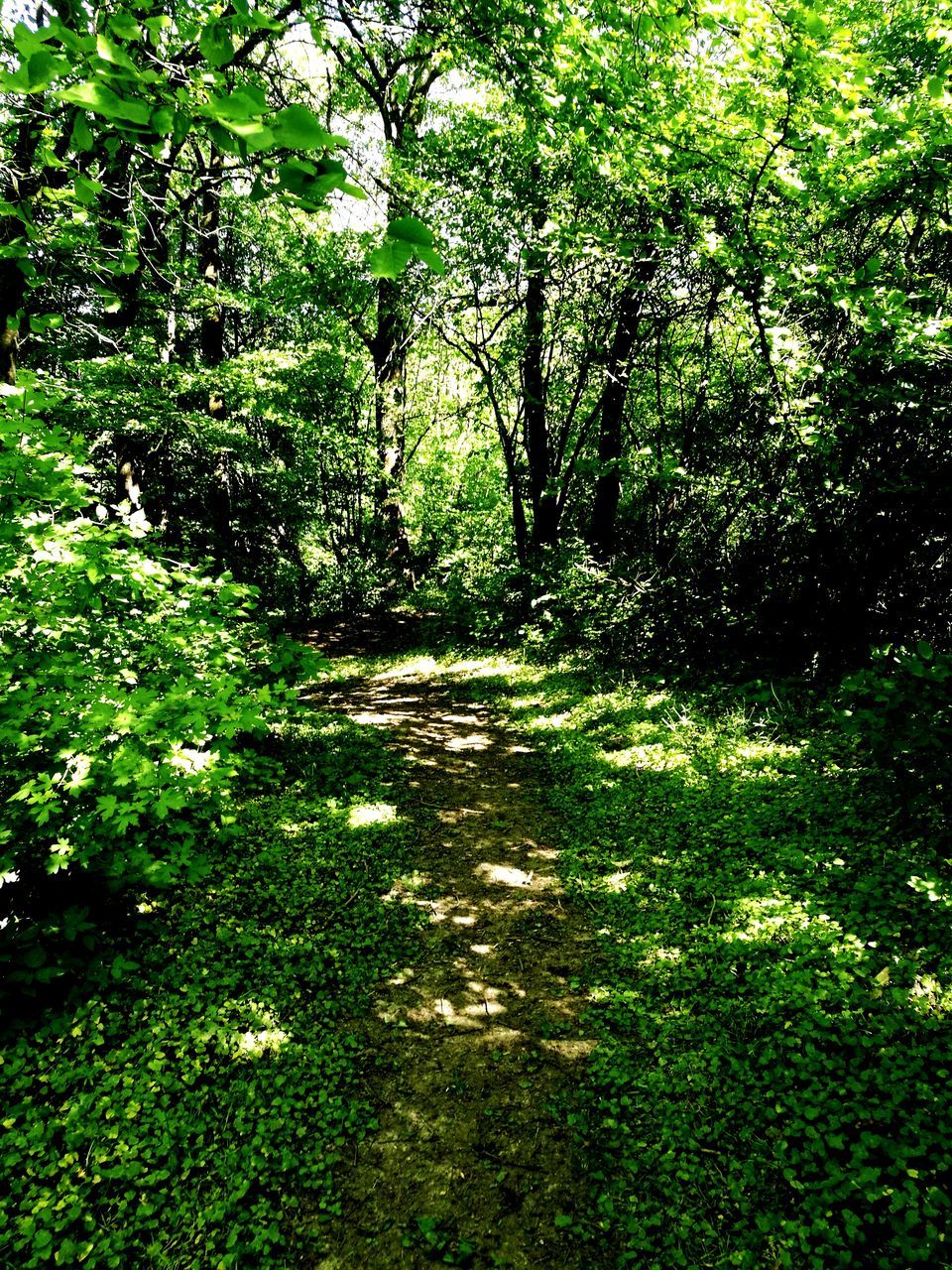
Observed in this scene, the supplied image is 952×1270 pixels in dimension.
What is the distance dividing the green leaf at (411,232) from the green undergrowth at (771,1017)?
3841 millimetres

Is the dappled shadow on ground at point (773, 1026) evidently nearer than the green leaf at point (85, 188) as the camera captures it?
No

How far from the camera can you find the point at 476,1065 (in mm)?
3918

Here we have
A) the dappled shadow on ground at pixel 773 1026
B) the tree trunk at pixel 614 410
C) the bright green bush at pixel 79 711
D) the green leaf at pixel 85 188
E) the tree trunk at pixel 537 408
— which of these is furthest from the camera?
the tree trunk at pixel 537 408

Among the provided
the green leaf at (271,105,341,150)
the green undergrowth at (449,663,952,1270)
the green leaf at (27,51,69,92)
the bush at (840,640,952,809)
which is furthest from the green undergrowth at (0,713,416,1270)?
the green leaf at (27,51,69,92)

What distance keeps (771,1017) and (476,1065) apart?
186 centimetres

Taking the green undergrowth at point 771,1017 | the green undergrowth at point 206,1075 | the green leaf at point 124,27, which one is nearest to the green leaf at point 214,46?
the green leaf at point 124,27

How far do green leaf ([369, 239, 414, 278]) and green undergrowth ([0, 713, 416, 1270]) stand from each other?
4173mm

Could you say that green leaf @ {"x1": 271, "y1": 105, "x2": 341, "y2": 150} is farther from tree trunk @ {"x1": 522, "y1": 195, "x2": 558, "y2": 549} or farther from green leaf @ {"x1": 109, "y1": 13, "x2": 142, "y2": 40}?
tree trunk @ {"x1": 522, "y1": 195, "x2": 558, "y2": 549}

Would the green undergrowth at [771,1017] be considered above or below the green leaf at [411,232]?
below

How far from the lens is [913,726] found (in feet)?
11.0

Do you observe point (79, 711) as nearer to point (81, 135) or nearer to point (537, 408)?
point (81, 135)

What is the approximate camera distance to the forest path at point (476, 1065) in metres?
3.04

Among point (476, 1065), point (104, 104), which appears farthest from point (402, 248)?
→ point (476, 1065)

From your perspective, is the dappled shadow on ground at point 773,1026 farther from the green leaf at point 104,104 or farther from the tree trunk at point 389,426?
the tree trunk at point 389,426
